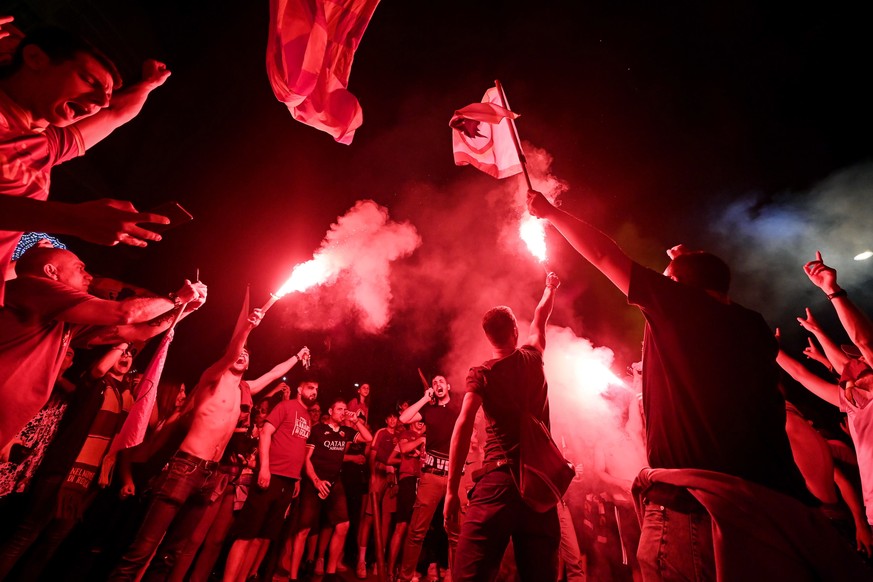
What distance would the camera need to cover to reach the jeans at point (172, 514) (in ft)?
11.9

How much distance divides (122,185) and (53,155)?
11083 mm

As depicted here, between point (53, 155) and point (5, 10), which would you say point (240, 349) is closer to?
point (53, 155)

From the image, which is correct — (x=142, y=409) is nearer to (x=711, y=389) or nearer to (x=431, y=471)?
(x=431, y=471)

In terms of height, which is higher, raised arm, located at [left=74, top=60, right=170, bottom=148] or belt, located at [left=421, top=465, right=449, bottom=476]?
raised arm, located at [left=74, top=60, right=170, bottom=148]

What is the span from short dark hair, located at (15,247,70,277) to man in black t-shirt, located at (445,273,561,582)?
350 cm

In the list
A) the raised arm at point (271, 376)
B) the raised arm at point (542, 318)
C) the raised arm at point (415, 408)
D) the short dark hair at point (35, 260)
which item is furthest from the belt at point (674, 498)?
A: the raised arm at point (415, 408)

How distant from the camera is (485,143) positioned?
472 centimetres

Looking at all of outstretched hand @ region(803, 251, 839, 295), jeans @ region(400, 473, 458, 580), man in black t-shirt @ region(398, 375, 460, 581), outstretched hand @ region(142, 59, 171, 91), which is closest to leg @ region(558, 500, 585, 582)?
jeans @ region(400, 473, 458, 580)

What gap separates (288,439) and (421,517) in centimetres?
250

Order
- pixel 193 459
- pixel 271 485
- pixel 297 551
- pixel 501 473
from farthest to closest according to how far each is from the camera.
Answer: pixel 297 551, pixel 271 485, pixel 193 459, pixel 501 473

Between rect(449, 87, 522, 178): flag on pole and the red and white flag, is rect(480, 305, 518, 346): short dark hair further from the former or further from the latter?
the red and white flag

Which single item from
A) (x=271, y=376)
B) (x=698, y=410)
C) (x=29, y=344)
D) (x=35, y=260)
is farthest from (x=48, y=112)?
(x=271, y=376)

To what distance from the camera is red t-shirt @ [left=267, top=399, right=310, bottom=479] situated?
5457mm

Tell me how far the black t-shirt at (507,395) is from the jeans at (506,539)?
0.98ft
